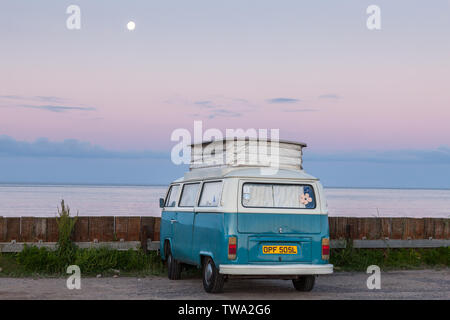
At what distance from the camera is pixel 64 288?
40.5ft

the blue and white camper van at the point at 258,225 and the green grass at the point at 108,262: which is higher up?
the blue and white camper van at the point at 258,225

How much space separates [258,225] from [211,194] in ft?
4.09

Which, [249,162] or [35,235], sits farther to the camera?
[35,235]

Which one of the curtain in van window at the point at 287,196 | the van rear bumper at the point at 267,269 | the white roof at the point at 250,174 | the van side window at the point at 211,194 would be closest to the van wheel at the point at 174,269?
the van side window at the point at 211,194

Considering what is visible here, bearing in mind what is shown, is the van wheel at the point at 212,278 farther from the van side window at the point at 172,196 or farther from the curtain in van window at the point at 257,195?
the van side window at the point at 172,196

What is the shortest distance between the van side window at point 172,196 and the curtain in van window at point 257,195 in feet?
9.60

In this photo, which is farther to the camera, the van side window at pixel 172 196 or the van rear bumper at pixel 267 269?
the van side window at pixel 172 196

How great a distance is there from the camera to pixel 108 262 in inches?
575

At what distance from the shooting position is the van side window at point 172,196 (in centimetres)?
1438

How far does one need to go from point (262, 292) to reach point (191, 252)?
1.51 metres

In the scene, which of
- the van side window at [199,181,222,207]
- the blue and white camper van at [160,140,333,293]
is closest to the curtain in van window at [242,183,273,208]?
the blue and white camper van at [160,140,333,293]
